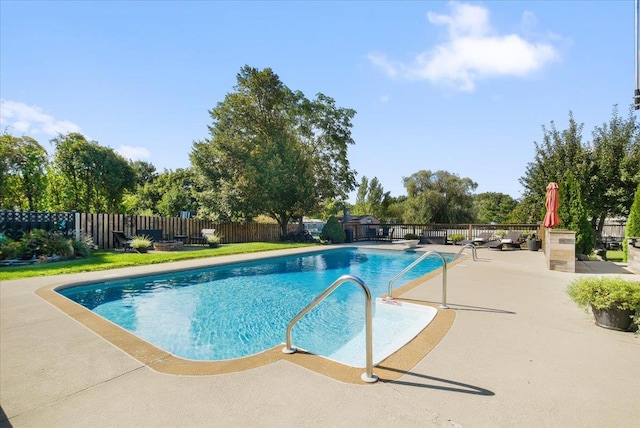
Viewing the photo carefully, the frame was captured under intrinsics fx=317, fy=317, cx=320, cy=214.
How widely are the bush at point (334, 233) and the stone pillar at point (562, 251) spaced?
13.2m

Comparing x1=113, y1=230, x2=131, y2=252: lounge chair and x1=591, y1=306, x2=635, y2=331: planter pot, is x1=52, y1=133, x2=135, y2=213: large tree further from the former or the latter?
x1=591, y1=306, x2=635, y2=331: planter pot

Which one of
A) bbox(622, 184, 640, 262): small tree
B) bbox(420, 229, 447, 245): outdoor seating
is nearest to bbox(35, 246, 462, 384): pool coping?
bbox(622, 184, 640, 262): small tree

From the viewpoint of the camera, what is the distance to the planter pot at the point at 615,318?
162 inches

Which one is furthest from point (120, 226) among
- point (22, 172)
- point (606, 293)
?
point (606, 293)

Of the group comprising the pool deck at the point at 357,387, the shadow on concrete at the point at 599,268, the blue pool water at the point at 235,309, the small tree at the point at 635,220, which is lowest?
the blue pool water at the point at 235,309

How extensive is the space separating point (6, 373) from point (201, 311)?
148 inches

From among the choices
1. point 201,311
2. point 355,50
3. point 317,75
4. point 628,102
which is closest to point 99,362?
point 201,311

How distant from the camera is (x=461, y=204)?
38.7m

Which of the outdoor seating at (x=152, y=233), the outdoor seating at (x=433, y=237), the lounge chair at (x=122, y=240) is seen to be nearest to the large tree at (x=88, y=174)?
the outdoor seating at (x=152, y=233)

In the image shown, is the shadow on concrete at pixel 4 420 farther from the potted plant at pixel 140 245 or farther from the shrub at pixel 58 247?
the potted plant at pixel 140 245

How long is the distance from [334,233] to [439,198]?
21.2 m

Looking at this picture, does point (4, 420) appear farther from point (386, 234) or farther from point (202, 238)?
point (386, 234)

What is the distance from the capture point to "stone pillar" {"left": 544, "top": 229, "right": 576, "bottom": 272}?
898cm

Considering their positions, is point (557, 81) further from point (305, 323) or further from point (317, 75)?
point (305, 323)
